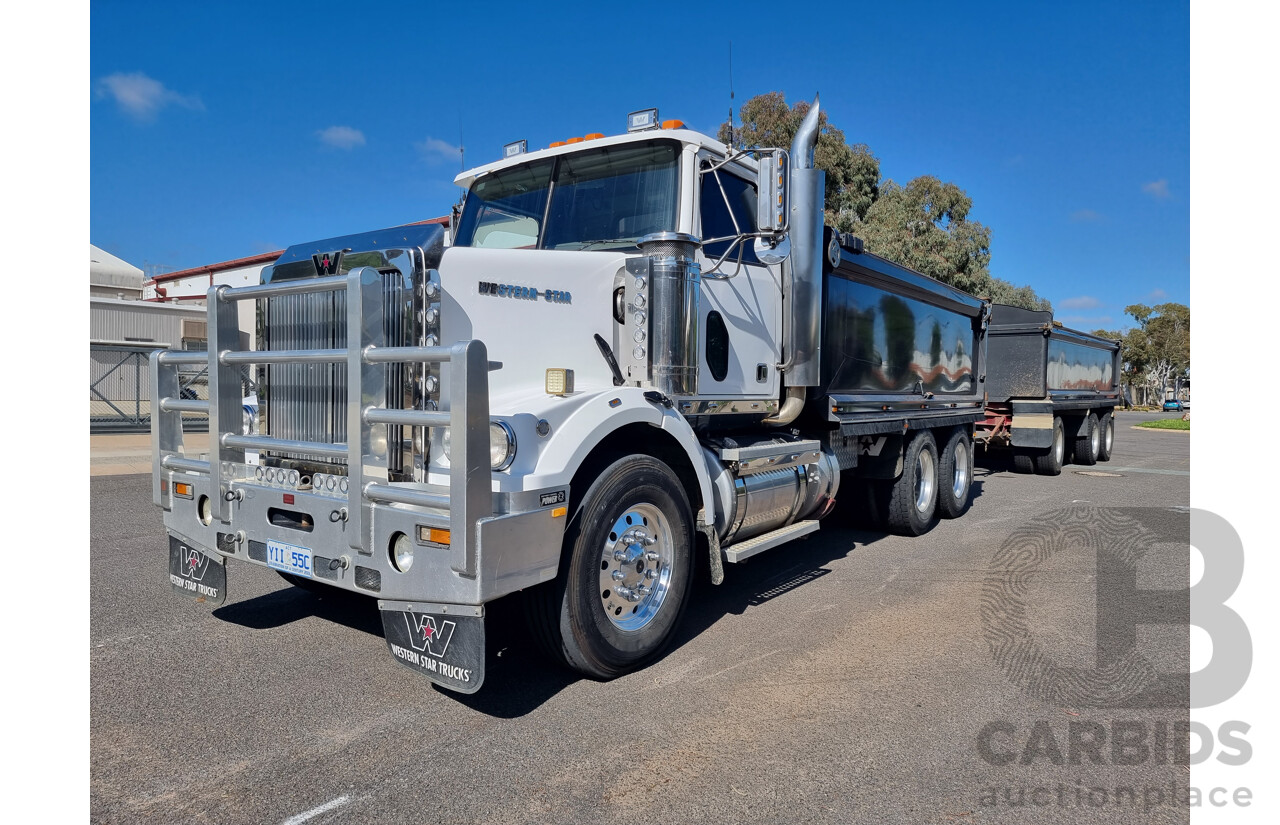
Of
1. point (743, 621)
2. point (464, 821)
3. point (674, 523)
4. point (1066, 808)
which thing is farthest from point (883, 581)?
point (464, 821)

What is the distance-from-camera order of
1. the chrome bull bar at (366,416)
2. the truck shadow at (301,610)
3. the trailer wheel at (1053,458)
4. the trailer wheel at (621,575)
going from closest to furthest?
the chrome bull bar at (366,416)
the trailer wheel at (621,575)
the truck shadow at (301,610)
the trailer wheel at (1053,458)

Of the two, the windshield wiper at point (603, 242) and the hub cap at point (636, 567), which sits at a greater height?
the windshield wiper at point (603, 242)

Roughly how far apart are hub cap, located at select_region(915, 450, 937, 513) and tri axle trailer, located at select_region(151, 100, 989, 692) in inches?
103

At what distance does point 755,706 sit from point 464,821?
153cm

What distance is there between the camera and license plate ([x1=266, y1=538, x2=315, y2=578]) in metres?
3.69

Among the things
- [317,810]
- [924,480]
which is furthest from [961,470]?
[317,810]

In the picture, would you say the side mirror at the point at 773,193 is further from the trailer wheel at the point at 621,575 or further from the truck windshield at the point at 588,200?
the trailer wheel at the point at 621,575

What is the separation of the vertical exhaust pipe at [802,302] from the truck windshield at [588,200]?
1003 millimetres

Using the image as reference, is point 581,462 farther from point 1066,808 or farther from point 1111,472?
point 1111,472

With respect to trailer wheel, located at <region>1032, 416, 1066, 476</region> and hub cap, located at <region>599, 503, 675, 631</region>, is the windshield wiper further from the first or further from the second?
trailer wheel, located at <region>1032, 416, 1066, 476</region>

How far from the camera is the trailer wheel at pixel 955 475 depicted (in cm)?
916

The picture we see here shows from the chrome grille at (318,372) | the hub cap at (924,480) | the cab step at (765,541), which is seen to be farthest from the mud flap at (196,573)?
the hub cap at (924,480)

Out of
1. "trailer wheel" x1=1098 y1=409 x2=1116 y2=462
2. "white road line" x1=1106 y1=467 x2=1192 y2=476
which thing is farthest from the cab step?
"trailer wheel" x1=1098 y1=409 x2=1116 y2=462

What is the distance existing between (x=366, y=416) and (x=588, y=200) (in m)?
2.47
